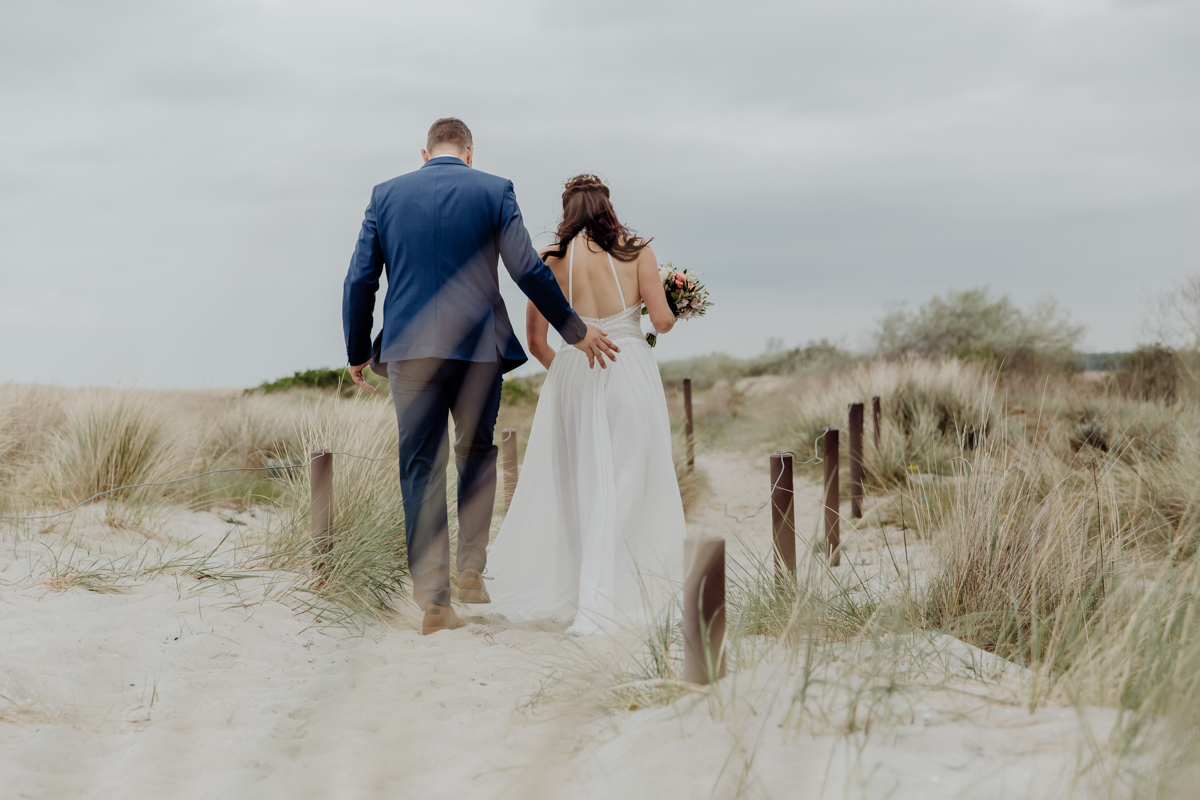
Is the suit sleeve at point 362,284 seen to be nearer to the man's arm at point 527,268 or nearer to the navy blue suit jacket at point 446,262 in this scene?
the navy blue suit jacket at point 446,262

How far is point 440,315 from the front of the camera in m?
3.29

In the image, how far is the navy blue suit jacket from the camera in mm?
3287

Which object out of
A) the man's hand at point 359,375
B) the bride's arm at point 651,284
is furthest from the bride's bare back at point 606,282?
the man's hand at point 359,375

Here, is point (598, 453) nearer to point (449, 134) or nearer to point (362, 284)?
point (362, 284)

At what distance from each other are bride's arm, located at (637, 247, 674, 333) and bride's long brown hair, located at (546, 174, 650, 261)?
0.04 meters

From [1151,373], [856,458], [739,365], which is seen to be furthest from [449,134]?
[739,365]

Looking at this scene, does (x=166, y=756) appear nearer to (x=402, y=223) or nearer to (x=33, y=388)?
(x=402, y=223)

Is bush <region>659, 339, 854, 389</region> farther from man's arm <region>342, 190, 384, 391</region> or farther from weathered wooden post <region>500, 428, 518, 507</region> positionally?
man's arm <region>342, 190, 384, 391</region>

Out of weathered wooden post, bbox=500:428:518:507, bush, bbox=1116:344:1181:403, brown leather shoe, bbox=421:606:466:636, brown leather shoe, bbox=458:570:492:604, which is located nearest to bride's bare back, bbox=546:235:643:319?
brown leather shoe, bbox=458:570:492:604

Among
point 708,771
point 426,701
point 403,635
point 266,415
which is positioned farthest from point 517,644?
point 266,415

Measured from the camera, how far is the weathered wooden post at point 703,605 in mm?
2109

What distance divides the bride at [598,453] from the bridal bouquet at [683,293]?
0.99ft

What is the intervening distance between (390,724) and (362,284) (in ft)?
5.90

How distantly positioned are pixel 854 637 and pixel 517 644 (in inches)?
54.0
